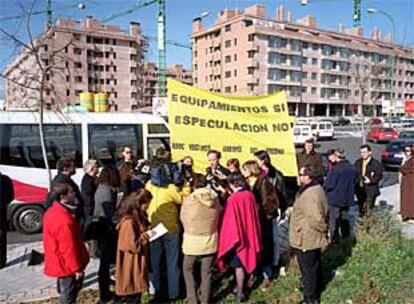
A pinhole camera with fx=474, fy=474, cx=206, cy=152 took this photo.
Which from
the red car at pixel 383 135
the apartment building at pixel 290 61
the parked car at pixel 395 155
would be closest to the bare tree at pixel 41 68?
the parked car at pixel 395 155

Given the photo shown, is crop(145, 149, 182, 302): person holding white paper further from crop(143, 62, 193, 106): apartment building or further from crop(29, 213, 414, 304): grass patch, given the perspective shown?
crop(143, 62, 193, 106): apartment building

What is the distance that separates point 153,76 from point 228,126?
3734 inches

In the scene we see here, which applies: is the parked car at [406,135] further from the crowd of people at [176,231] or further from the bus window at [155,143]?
the crowd of people at [176,231]

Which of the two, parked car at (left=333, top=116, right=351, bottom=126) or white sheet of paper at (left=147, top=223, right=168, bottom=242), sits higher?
parked car at (left=333, top=116, right=351, bottom=126)

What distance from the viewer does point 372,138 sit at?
38500 millimetres

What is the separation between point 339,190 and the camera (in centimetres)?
754

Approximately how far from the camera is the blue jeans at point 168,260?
5520 millimetres

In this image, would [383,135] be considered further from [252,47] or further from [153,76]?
[153,76]

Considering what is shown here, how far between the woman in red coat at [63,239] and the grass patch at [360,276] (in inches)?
41.9

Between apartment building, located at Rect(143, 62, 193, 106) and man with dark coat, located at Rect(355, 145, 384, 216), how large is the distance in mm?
72172

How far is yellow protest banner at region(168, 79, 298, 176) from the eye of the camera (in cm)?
717

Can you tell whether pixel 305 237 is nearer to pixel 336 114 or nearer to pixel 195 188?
pixel 195 188

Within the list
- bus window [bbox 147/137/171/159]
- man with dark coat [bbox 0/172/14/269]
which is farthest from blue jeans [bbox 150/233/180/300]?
bus window [bbox 147/137/171/159]

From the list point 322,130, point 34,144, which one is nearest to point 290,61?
point 322,130
